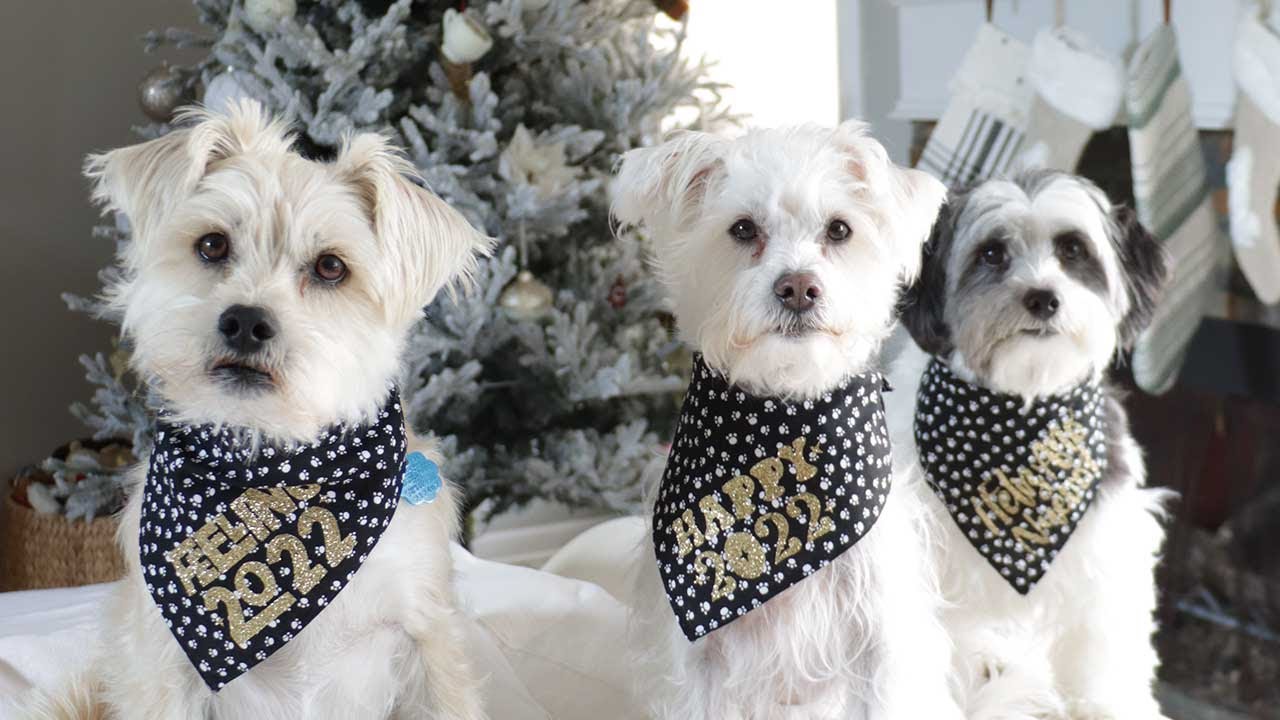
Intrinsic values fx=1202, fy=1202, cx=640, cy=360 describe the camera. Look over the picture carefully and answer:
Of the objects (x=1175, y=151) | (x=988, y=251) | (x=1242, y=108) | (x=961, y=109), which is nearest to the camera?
(x=988, y=251)

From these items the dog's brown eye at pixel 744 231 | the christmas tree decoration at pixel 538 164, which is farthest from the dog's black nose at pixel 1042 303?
the christmas tree decoration at pixel 538 164

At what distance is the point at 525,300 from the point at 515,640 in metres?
0.93

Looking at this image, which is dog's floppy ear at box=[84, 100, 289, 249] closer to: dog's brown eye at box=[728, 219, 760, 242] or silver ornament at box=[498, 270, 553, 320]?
dog's brown eye at box=[728, 219, 760, 242]

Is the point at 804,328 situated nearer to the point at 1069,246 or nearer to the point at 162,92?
the point at 1069,246

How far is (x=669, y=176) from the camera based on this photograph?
175 centimetres

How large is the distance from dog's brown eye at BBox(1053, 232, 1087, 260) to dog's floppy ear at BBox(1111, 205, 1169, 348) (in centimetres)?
7

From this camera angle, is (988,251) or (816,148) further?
(988,251)

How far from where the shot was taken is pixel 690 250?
171 cm

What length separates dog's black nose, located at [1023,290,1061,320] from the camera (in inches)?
73.5

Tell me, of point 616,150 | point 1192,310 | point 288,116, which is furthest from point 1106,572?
point 288,116

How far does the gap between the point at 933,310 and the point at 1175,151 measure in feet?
3.85

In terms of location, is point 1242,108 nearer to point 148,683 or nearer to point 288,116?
point 288,116

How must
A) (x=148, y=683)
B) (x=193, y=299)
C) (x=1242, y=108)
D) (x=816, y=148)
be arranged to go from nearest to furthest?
(x=193, y=299) < (x=148, y=683) < (x=816, y=148) < (x=1242, y=108)

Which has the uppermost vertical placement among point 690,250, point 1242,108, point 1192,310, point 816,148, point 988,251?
point 816,148
